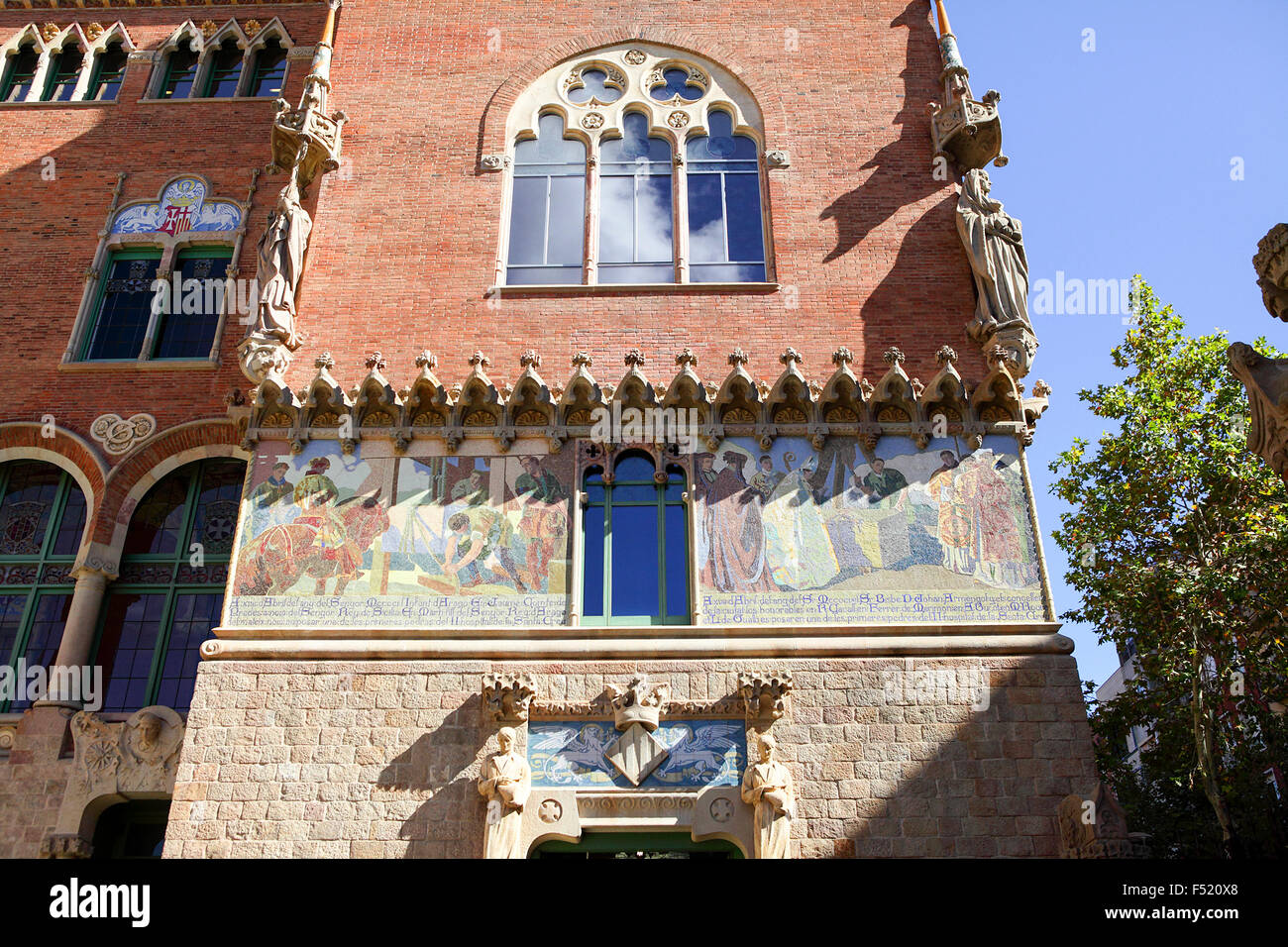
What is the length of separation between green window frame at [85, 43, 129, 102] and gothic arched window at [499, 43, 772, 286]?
841cm

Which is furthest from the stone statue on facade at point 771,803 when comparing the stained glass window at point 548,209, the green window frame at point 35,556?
the green window frame at point 35,556

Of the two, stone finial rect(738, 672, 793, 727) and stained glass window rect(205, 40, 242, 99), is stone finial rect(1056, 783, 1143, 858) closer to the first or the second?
stone finial rect(738, 672, 793, 727)

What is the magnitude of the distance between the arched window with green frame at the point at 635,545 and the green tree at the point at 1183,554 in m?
10.0

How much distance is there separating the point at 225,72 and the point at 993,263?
45.8 feet

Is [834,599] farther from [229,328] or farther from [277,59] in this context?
[277,59]

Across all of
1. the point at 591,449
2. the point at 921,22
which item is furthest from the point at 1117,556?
the point at 591,449

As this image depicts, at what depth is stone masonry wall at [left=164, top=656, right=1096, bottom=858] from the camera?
10703 millimetres

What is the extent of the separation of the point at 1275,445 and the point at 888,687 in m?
4.43

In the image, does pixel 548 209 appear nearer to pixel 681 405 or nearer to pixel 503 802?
pixel 681 405

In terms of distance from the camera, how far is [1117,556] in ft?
65.2

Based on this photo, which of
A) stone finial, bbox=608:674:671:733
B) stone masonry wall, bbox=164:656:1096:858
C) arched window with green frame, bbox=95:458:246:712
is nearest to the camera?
stone masonry wall, bbox=164:656:1096:858

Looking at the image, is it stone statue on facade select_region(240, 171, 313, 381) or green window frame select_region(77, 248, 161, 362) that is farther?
green window frame select_region(77, 248, 161, 362)

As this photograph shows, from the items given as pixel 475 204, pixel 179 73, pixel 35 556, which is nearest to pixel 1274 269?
pixel 475 204

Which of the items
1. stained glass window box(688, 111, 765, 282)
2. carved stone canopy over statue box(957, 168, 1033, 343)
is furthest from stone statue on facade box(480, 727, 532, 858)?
carved stone canopy over statue box(957, 168, 1033, 343)
